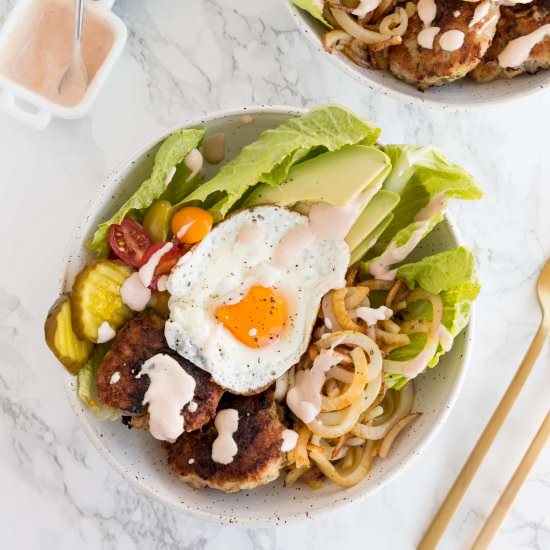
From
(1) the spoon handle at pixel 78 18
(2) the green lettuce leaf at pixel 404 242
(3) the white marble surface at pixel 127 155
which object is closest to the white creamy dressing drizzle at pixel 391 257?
(2) the green lettuce leaf at pixel 404 242

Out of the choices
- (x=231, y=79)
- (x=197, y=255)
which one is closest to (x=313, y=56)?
(x=231, y=79)

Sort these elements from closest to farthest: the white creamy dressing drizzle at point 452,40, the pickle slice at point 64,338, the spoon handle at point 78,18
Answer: the pickle slice at point 64,338, the white creamy dressing drizzle at point 452,40, the spoon handle at point 78,18

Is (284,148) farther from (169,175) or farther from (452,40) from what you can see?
(452,40)

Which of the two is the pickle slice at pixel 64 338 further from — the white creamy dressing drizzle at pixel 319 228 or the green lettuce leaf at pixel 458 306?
the green lettuce leaf at pixel 458 306

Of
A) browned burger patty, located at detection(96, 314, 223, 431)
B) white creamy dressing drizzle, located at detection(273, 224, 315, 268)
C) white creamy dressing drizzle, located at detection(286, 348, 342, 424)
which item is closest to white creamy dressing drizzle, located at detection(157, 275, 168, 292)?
browned burger patty, located at detection(96, 314, 223, 431)

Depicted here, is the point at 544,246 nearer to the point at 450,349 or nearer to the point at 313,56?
the point at 450,349
